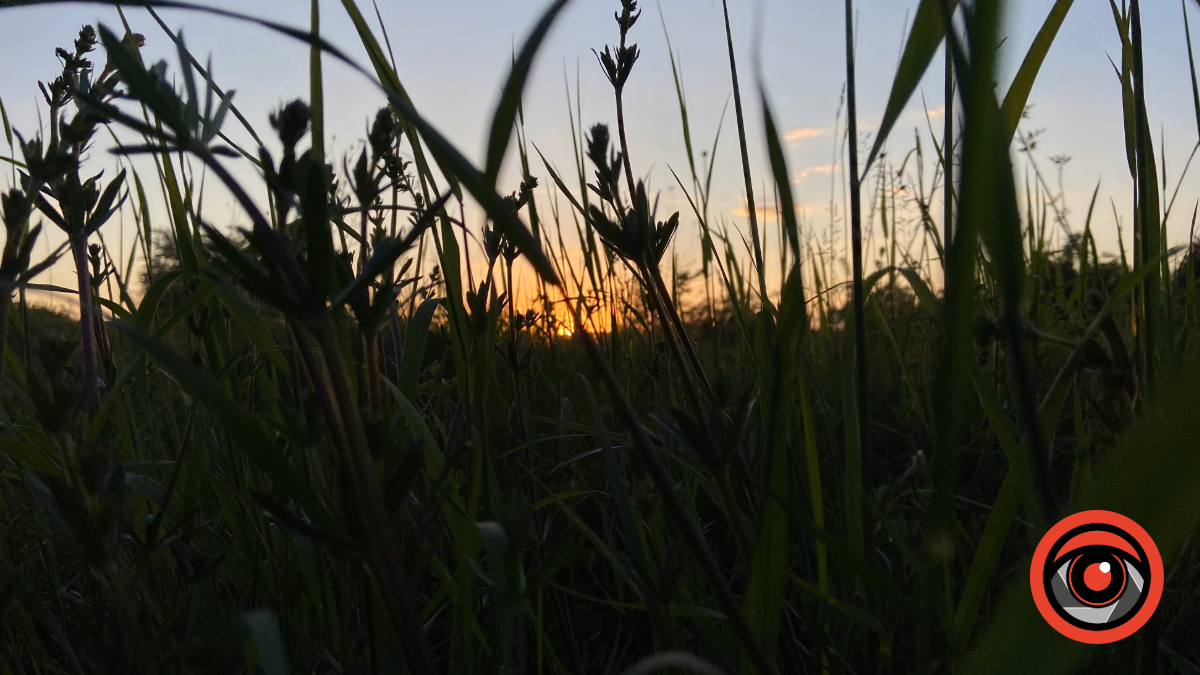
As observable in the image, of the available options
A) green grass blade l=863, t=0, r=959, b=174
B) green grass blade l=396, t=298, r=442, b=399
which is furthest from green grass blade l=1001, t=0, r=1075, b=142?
green grass blade l=396, t=298, r=442, b=399

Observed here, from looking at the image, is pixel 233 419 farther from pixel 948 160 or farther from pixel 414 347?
pixel 948 160

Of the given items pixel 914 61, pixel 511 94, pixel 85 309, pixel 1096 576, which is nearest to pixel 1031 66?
pixel 914 61

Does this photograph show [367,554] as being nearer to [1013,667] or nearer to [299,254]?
[299,254]

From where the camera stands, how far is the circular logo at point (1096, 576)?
0.45m

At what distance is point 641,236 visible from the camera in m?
0.83

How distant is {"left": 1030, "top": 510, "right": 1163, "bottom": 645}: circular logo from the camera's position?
446 mm

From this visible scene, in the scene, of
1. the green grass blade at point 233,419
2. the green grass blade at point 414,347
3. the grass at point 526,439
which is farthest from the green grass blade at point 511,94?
the green grass blade at point 414,347

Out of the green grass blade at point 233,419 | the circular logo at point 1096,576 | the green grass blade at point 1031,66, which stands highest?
the green grass blade at point 1031,66

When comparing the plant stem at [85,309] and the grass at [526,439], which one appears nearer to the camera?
the grass at [526,439]

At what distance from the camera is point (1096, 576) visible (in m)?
0.58

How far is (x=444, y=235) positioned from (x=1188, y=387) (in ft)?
2.69

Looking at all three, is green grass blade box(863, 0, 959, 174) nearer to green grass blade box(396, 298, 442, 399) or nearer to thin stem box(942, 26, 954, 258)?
thin stem box(942, 26, 954, 258)

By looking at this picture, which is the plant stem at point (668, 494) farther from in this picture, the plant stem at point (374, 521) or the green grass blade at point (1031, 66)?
the green grass blade at point (1031, 66)

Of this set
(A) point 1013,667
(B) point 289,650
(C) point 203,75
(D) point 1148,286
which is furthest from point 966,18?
(B) point 289,650
